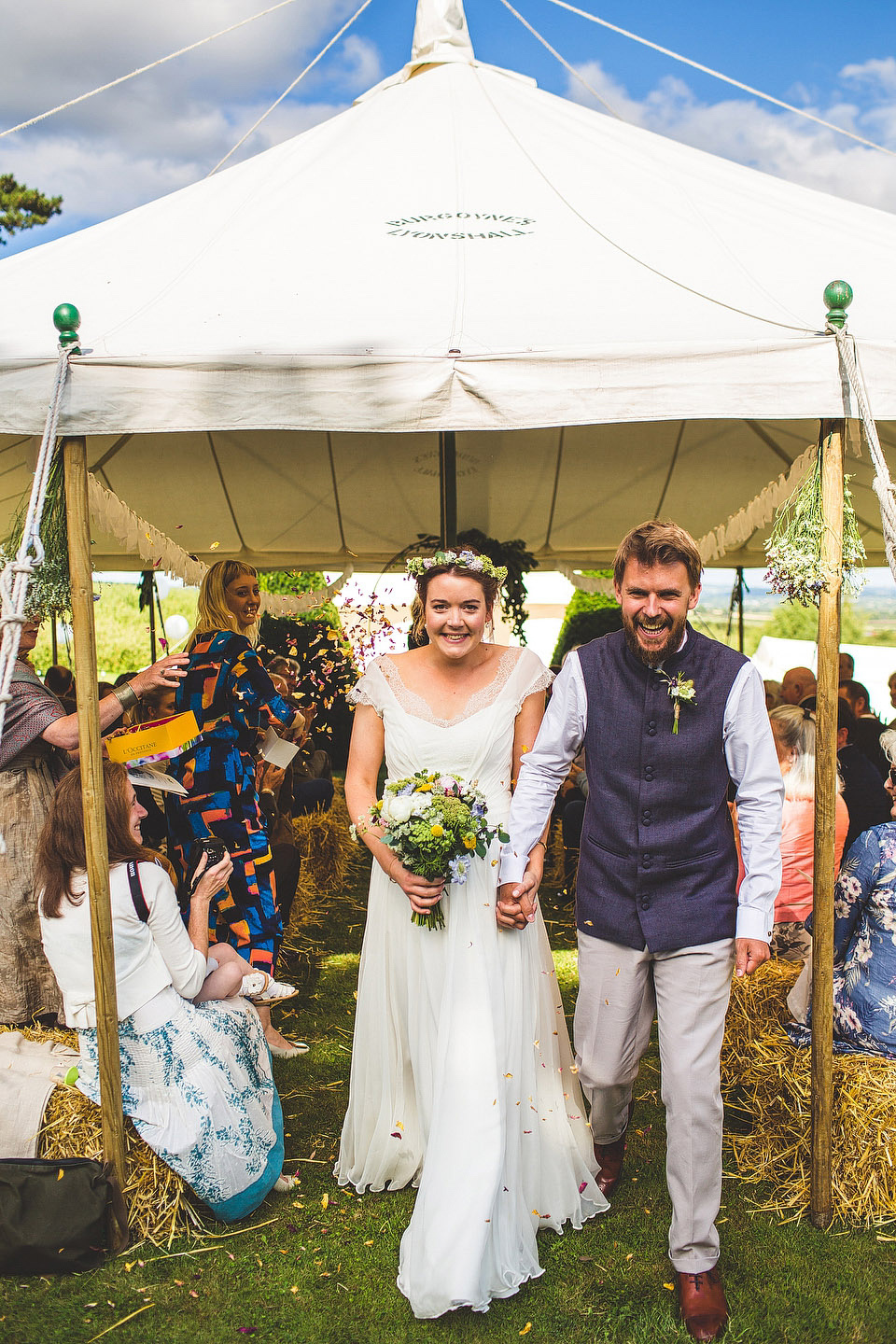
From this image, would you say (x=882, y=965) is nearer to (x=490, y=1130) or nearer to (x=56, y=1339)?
(x=490, y=1130)

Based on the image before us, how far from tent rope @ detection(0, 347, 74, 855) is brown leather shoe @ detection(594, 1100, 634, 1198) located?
203 centimetres

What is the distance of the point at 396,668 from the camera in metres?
3.27

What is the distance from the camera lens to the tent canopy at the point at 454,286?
288cm

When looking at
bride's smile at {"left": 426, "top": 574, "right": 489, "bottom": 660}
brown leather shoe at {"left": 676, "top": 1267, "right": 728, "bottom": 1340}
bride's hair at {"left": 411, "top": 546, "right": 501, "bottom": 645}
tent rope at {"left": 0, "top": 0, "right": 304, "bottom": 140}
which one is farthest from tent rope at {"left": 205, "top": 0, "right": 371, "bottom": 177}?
brown leather shoe at {"left": 676, "top": 1267, "right": 728, "bottom": 1340}

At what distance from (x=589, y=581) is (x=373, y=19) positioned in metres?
5.21

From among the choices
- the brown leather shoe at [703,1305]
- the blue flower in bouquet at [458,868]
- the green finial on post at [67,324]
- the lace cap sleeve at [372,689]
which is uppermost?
the green finial on post at [67,324]

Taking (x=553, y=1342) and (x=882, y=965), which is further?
(x=882, y=965)

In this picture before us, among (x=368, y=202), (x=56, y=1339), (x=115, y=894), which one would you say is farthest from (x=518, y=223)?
(x=56, y=1339)

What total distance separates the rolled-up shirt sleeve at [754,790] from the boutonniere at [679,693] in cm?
10

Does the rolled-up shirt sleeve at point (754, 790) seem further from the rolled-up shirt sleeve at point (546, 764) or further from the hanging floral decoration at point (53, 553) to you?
the hanging floral decoration at point (53, 553)

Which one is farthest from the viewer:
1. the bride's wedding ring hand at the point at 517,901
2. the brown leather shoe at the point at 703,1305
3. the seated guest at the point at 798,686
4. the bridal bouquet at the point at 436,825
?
the seated guest at the point at 798,686

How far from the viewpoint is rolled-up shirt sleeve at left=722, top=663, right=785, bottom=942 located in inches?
103

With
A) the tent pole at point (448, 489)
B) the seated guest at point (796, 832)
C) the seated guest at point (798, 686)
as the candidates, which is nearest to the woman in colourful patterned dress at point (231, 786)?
the tent pole at point (448, 489)

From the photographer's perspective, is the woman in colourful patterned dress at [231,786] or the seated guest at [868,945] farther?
the woman in colourful patterned dress at [231,786]
